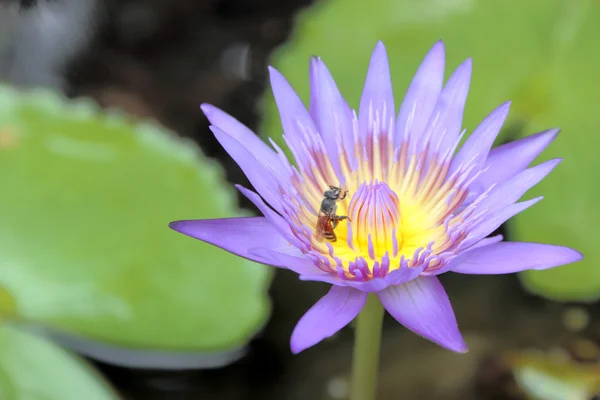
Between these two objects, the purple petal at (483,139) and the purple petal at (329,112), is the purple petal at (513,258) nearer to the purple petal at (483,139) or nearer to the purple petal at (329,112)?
the purple petal at (483,139)

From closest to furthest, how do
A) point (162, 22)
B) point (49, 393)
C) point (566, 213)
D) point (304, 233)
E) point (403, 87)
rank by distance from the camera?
point (304, 233) < point (49, 393) < point (566, 213) < point (403, 87) < point (162, 22)

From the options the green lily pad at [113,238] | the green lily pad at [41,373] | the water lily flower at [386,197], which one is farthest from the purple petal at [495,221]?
the green lily pad at [41,373]

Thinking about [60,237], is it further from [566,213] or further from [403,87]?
[566,213]

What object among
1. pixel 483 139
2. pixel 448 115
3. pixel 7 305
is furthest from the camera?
pixel 7 305

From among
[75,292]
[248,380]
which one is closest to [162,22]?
[75,292]

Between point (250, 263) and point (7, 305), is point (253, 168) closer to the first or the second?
point (250, 263)

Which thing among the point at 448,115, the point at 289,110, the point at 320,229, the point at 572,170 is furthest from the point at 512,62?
the point at 320,229
